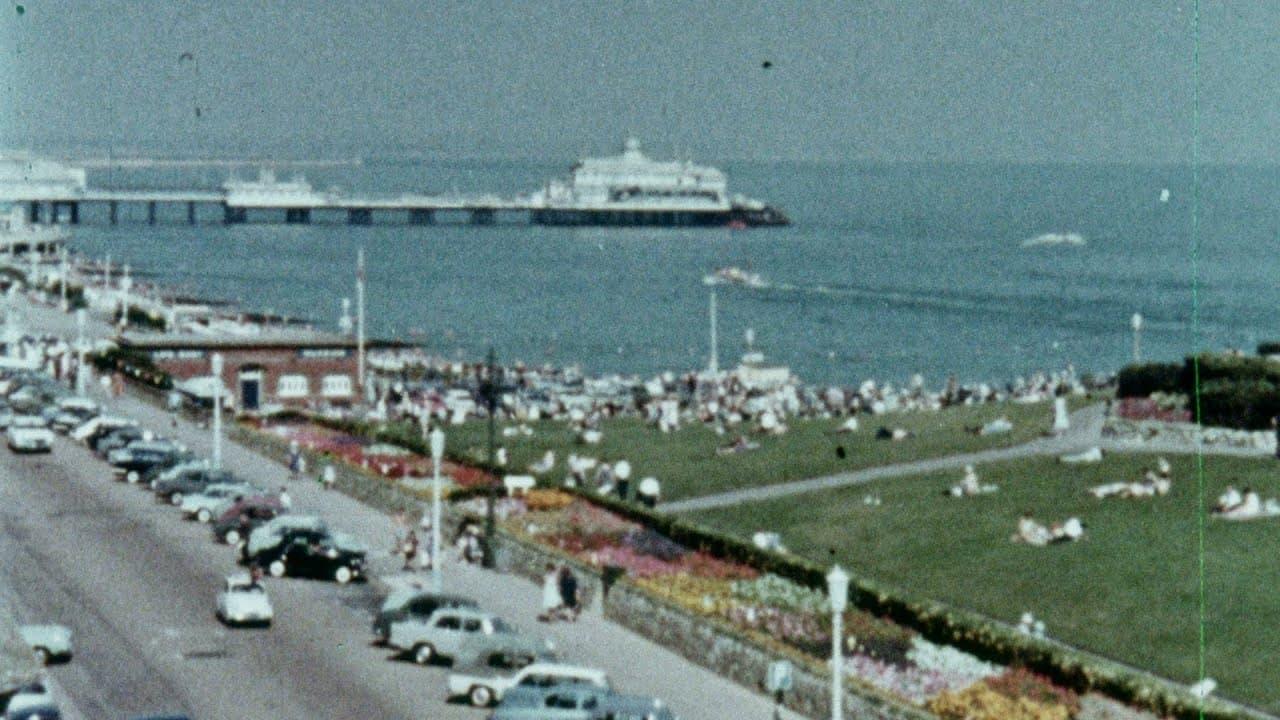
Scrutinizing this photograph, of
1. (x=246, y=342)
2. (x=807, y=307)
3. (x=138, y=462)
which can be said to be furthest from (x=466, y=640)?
(x=807, y=307)

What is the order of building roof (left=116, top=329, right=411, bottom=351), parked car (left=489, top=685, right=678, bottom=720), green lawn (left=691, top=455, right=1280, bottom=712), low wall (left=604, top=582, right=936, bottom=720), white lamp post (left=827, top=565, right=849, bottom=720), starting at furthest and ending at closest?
building roof (left=116, top=329, right=411, bottom=351), green lawn (left=691, top=455, right=1280, bottom=712), low wall (left=604, top=582, right=936, bottom=720), parked car (left=489, top=685, right=678, bottom=720), white lamp post (left=827, top=565, right=849, bottom=720)

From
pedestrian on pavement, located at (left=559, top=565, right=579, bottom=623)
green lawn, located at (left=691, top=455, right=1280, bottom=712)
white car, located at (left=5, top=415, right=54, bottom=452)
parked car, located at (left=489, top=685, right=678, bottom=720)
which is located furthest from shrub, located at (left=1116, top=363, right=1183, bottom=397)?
parked car, located at (left=489, top=685, right=678, bottom=720)

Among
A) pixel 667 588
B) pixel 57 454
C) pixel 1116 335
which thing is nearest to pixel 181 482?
pixel 57 454

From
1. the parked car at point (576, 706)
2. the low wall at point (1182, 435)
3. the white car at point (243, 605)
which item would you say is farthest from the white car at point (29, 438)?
the parked car at point (576, 706)

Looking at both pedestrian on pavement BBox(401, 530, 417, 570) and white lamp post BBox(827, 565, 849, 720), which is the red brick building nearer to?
pedestrian on pavement BBox(401, 530, 417, 570)

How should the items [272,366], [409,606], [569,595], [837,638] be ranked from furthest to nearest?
1. [272,366]
2. [569,595]
3. [409,606]
4. [837,638]

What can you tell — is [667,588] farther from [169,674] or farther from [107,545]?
[107,545]

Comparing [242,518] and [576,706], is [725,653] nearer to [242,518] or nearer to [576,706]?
[576,706]
